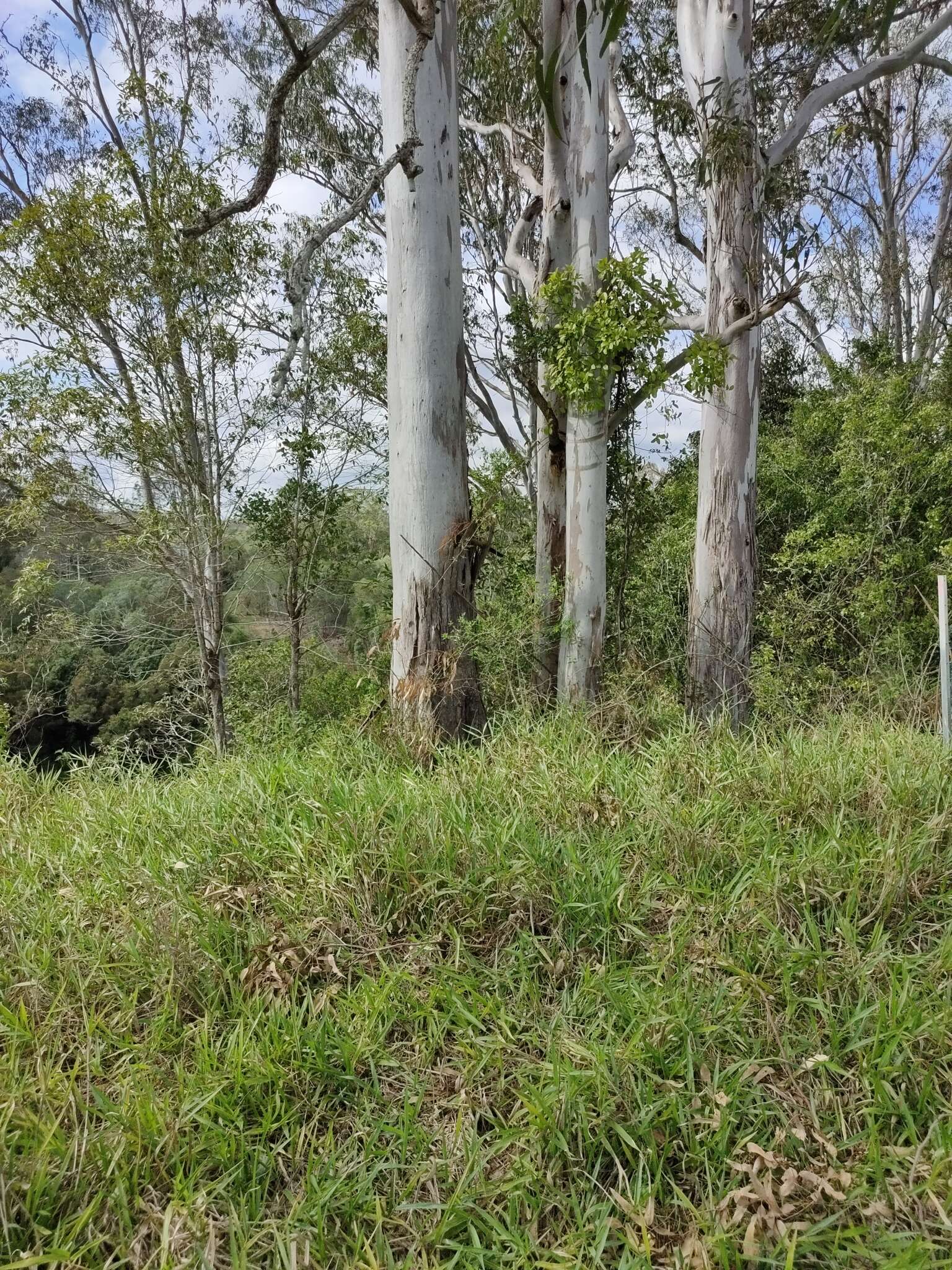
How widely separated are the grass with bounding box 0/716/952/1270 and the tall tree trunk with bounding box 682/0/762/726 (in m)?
3.42

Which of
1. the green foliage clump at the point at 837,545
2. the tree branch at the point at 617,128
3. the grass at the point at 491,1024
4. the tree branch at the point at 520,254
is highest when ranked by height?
the tree branch at the point at 617,128

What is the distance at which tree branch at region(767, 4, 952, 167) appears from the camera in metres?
6.44

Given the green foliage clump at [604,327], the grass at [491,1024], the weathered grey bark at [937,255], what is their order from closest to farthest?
the grass at [491,1024] → the green foliage clump at [604,327] → the weathered grey bark at [937,255]

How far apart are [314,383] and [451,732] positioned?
4.96 m

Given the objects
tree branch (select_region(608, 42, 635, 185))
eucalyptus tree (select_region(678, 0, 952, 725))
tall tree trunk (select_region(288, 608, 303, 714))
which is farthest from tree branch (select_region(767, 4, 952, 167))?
tall tree trunk (select_region(288, 608, 303, 714))

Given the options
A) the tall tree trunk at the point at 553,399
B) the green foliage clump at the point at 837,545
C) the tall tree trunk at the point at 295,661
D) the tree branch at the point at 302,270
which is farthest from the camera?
the tall tree trunk at the point at 295,661

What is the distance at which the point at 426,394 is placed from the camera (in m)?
4.53

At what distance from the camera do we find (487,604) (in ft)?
18.3

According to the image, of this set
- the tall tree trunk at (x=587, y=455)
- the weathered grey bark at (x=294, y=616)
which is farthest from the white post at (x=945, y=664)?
the weathered grey bark at (x=294, y=616)

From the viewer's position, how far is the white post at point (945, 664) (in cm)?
373

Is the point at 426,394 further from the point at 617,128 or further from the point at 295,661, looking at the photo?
the point at 617,128

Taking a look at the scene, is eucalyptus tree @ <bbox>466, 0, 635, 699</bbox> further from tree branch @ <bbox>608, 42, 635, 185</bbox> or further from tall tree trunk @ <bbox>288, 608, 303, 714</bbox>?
tall tree trunk @ <bbox>288, 608, 303, 714</bbox>

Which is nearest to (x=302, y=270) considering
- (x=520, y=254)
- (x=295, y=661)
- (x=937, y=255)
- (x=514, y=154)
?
(x=295, y=661)

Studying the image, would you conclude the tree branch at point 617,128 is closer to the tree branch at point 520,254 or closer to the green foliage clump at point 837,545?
the tree branch at point 520,254
